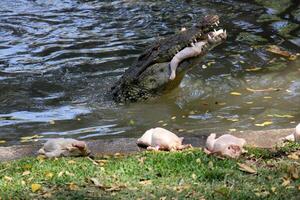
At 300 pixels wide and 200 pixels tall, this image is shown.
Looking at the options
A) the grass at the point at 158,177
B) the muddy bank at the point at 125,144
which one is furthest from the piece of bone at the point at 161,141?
the grass at the point at 158,177

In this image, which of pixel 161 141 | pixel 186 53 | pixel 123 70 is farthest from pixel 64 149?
pixel 123 70

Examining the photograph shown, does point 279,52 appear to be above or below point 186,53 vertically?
below

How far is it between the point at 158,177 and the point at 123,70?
21.1ft

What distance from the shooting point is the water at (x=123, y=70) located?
7.98m

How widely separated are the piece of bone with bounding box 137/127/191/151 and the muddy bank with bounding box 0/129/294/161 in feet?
0.44

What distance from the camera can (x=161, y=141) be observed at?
5.53 m

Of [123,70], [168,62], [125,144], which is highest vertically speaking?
[125,144]

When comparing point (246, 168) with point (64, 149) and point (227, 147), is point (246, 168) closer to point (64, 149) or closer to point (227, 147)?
point (227, 147)

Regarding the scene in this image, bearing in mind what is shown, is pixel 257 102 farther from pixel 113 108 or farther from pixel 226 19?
pixel 226 19

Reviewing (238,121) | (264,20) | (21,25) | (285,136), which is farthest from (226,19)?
(285,136)

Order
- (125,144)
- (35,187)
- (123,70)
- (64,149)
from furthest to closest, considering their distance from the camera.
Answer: (123,70)
(125,144)
(64,149)
(35,187)

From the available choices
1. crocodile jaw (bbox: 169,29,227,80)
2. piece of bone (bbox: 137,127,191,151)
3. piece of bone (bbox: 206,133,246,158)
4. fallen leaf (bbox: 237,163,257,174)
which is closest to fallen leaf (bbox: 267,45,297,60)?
crocodile jaw (bbox: 169,29,227,80)

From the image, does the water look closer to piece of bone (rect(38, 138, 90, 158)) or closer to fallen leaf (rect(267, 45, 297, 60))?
fallen leaf (rect(267, 45, 297, 60))

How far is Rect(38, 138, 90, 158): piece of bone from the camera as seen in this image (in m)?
5.41
